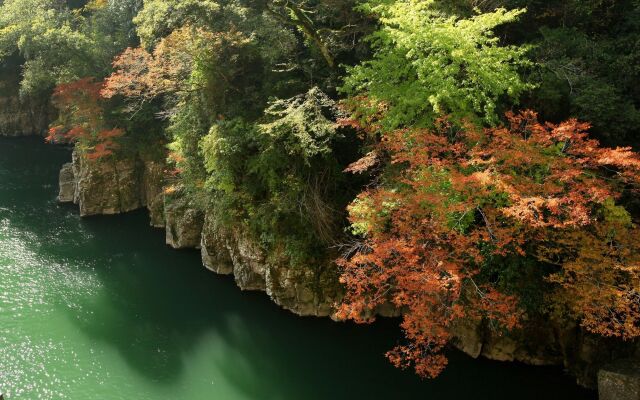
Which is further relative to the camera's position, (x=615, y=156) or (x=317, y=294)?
(x=317, y=294)

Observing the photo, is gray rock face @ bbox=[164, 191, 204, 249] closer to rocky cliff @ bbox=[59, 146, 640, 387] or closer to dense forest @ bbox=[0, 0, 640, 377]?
rocky cliff @ bbox=[59, 146, 640, 387]

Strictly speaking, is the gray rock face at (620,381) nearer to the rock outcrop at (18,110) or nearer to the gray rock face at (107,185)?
the gray rock face at (107,185)

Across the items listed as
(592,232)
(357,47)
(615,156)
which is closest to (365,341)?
(592,232)

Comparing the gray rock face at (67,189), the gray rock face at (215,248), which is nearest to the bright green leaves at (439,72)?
the gray rock face at (215,248)

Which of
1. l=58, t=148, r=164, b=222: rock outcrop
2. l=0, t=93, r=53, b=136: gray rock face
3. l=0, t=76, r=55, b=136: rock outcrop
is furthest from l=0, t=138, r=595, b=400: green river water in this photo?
l=0, t=93, r=53, b=136: gray rock face

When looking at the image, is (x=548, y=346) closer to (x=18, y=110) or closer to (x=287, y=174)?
(x=287, y=174)

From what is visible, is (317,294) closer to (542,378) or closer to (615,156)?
(542,378)

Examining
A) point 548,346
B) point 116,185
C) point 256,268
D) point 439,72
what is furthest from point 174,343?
point 116,185
